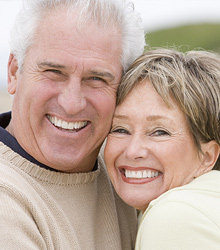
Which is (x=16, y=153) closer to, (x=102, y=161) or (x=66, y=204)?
(x=66, y=204)

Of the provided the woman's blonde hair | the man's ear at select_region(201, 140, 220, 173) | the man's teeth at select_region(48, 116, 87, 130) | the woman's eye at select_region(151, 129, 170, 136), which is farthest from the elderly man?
the man's ear at select_region(201, 140, 220, 173)

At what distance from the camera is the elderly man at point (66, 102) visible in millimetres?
2506

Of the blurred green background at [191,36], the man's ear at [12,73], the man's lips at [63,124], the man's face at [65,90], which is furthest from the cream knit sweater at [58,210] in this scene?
the blurred green background at [191,36]

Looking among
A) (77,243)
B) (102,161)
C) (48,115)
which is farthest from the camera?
(102,161)

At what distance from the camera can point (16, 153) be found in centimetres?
249

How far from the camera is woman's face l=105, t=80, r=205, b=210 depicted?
2.55m

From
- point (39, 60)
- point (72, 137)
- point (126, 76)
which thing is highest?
point (39, 60)

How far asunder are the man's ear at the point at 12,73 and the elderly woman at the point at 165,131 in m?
0.62

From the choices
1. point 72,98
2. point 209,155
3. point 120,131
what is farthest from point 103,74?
point 209,155

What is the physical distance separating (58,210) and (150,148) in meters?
0.60

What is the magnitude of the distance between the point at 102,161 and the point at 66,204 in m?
0.62

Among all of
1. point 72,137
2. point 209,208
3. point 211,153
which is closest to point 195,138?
point 211,153

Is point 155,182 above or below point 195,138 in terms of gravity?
below

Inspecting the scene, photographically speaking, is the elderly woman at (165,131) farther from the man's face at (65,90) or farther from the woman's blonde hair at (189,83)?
the man's face at (65,90)
